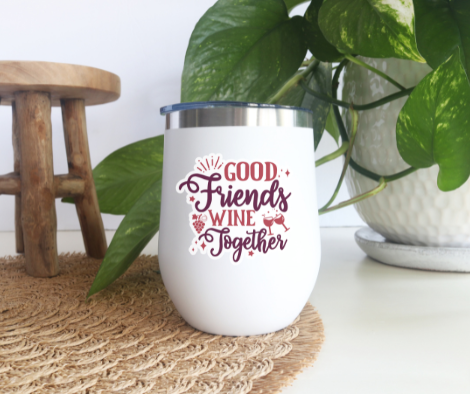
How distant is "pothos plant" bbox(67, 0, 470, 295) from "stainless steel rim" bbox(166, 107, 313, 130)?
0.12 meters

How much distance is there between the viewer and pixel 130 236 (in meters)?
0.49

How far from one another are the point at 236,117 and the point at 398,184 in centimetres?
34

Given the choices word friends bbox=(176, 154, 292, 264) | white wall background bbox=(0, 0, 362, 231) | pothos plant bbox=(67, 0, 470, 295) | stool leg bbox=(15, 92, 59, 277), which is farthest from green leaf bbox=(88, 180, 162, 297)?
white wall background bbox=(0, 0, 362, 231)

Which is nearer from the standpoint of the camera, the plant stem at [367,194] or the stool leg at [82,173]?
the plant stem at [367,194]

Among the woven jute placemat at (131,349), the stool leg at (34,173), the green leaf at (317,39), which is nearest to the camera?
the woven jute placemat at (131,349)

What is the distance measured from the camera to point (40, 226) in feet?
2.30

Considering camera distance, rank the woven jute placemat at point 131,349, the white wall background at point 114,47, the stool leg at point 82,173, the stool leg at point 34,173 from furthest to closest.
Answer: the white wall background at point 114,47
the stool leg at point 82,173
the stool leg at point 34,173
the woven jute placemat at point 131,349

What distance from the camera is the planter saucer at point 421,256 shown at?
2.06 ft

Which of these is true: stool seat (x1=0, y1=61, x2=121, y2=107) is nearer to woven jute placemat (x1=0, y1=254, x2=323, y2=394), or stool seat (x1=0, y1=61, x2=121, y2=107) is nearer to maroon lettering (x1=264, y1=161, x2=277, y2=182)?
woven jute placemat (x1=0, y1=254, x2=323, y2=394)

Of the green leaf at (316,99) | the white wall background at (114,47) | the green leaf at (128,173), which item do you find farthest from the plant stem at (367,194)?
the white wall background at (114,47)

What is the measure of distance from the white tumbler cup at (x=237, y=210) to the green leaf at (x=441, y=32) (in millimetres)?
171

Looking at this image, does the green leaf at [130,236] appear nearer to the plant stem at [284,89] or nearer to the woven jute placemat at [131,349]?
the woven jute placemat at [131,349]

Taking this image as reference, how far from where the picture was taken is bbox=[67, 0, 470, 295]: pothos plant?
0.42 m

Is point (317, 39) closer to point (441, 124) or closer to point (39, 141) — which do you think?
point (441, 124)
